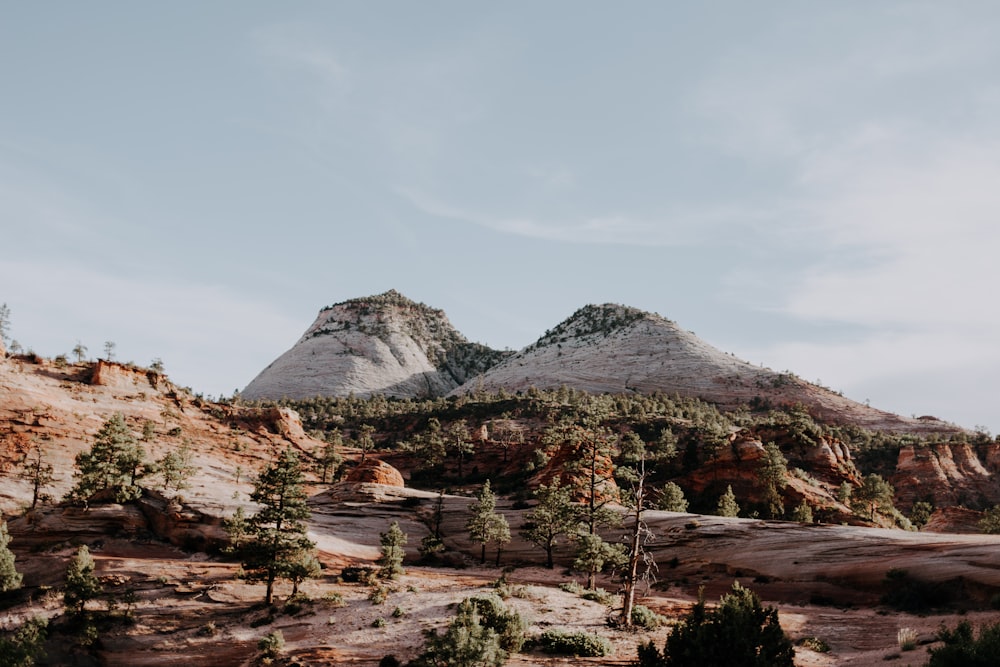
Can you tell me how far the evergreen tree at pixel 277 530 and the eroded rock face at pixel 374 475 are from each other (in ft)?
82.3

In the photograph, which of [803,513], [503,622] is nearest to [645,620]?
[503,622]

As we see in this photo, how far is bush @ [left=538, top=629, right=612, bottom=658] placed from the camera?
29875mm

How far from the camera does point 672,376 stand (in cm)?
16738

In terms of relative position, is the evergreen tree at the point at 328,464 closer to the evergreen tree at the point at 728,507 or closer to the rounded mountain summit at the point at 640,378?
the evergreen tree at the point at 728,507

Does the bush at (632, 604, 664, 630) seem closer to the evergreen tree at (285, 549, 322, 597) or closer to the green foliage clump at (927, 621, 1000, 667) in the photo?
the green foliage clump at (927, 621, 1000, 667)

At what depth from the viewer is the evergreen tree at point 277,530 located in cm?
3978

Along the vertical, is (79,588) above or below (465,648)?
below

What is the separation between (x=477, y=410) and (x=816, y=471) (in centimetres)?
6221

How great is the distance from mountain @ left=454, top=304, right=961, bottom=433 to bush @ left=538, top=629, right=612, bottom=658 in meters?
130

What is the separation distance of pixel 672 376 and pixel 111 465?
138052 mm

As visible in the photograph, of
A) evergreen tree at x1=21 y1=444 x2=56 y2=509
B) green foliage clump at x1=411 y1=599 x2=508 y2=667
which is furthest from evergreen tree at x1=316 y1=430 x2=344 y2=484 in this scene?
green foliage clump at x1=411 y1=599 x2=508 y2=667

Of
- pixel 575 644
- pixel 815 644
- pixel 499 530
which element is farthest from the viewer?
pixel 499 530

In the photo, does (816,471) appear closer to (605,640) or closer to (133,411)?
(605,640)

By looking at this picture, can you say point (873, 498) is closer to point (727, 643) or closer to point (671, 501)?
point (671, 501)
